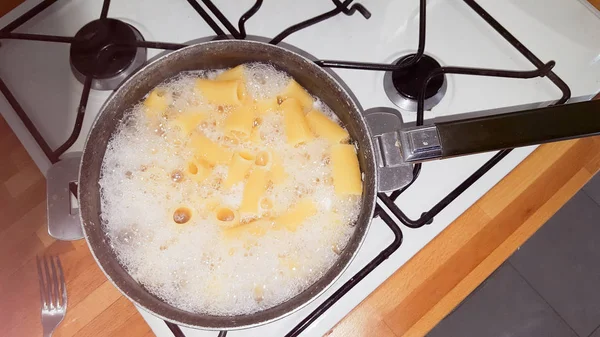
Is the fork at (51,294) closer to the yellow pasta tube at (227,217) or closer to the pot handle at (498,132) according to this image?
the yellow pasta tube at (227,217)

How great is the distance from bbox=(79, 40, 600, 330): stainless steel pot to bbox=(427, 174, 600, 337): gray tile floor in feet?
1.93

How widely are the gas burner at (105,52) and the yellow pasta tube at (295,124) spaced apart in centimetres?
20

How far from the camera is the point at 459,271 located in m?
0.59

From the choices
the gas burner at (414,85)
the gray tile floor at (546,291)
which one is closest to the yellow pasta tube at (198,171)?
the gas burner at (414,85)

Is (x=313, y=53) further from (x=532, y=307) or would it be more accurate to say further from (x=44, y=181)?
(x=532, y=307)

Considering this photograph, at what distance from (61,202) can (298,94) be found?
0.94 ft

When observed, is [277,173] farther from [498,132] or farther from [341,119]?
[498,132]

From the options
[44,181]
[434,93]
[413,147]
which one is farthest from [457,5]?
[44,181]

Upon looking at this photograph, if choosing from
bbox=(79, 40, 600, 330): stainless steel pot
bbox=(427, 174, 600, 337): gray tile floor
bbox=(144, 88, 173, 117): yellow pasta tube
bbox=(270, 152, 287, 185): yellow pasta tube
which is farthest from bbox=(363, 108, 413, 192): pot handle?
bbox=(427, 174, 600, 337): gray tile floor

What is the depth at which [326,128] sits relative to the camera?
0.53m

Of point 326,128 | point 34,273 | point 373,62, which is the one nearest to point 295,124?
point 326,128

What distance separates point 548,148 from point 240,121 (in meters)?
0.39

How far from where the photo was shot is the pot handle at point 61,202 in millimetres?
536

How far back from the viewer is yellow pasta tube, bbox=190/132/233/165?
0.54 metres
